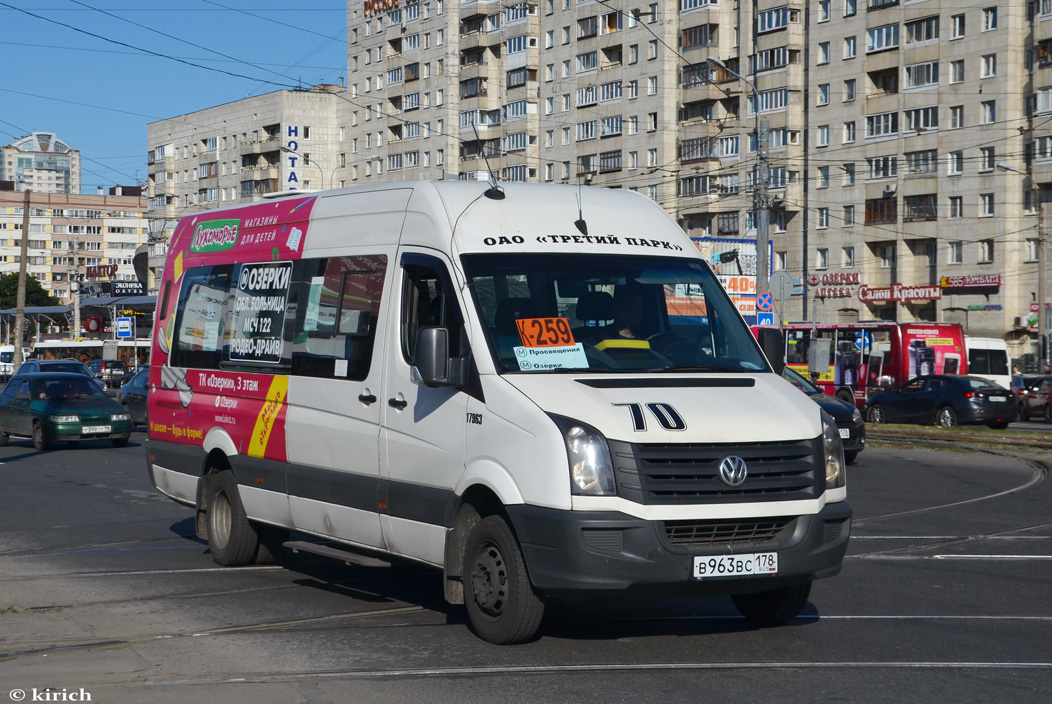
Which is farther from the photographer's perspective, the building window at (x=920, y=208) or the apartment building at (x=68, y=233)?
the apartment building at (x=68, y=233)

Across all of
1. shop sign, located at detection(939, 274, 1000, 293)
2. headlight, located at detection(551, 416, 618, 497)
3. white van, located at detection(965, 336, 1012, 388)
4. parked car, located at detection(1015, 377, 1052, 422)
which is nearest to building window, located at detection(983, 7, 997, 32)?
shop sign, located at detection(939, 274, 1000, 293)

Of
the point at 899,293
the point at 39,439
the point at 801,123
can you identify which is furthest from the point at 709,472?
the point at 801,123

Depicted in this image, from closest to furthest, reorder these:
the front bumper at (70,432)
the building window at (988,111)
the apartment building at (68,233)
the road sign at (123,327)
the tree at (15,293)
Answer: the front bumper at (70,432) → the building window at (988,111) → the road sign at (123,327) → the tree at (15,293) → the apartment building at (68,233)

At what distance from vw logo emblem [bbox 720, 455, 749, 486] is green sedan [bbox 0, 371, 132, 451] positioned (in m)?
21.1

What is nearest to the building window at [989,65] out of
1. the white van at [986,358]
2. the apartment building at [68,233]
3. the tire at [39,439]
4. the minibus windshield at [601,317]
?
the white van at [986,358]

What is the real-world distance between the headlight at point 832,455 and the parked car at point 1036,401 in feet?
123

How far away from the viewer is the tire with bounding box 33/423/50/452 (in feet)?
84.3

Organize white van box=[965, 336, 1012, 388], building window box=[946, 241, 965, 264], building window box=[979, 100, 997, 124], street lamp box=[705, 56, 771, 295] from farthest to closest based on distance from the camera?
building window box=[946, 241, 965, 264]
building window box=[979, 100, 997, 124]
white van box=[965, 336, 1012, 388]
street lamp box=[705, 56, 771, 295]

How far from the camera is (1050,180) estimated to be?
62.8 meters

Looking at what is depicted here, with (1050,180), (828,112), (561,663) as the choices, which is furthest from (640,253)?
(828,112)

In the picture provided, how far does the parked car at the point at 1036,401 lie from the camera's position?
42.1m

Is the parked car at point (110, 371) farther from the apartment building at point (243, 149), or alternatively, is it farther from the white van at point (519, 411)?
the white van at point (519, 411)

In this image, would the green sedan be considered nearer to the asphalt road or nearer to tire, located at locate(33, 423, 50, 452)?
tire, located at locate(33, 423, 50, 452)

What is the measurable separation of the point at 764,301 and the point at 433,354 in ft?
83.2
